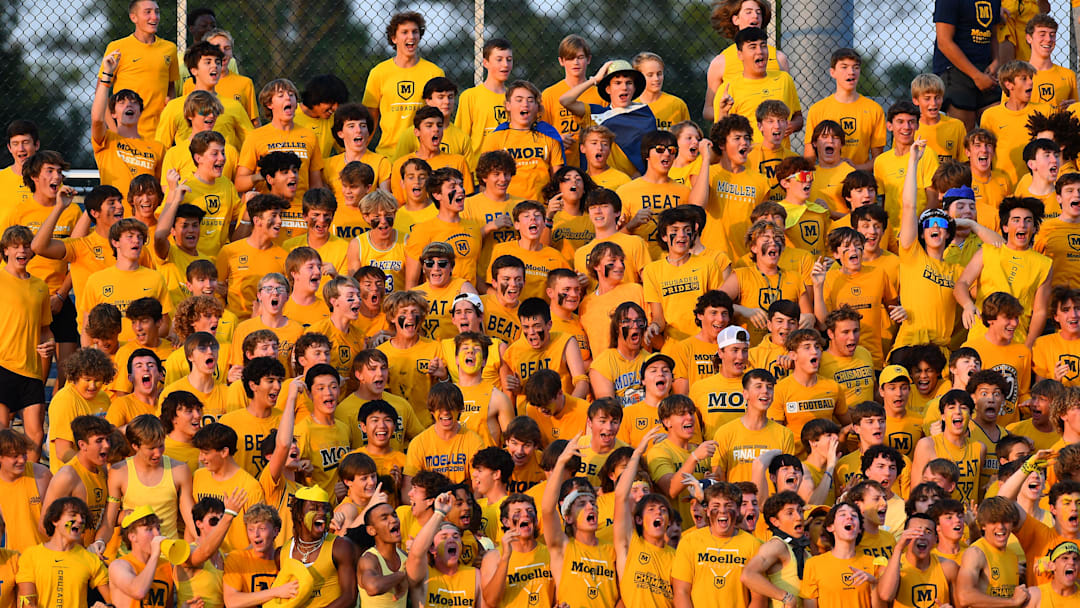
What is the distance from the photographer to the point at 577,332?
1224 centimetres

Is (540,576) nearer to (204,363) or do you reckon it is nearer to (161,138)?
(204,363)

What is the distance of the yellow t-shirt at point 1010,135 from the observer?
14250 millimetres

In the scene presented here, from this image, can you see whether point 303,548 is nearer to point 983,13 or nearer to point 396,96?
point 396,96

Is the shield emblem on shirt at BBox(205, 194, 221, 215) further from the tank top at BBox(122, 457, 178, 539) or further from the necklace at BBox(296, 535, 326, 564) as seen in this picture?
the necklace at BBox(296, 535, 326, 564)

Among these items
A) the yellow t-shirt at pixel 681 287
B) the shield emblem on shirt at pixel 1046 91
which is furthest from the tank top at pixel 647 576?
the shield emblem on shirt at pixel 1046 91

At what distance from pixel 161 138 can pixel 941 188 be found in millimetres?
5701

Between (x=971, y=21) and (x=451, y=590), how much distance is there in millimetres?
7144

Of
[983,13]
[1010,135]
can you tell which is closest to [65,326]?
[1010,135]

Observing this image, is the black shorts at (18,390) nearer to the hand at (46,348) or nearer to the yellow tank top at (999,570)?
the hand at (46,348)

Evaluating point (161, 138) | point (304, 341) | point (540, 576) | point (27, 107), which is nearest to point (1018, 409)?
point (540, 576)

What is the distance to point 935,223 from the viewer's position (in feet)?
41.7

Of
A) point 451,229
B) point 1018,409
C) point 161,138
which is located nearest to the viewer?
point 1018,409

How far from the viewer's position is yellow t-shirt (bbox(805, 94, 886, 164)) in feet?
47.1

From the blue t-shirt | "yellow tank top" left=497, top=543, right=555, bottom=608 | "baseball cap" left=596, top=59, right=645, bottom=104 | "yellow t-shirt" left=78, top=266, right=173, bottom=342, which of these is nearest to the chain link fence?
the blue t-shirt
